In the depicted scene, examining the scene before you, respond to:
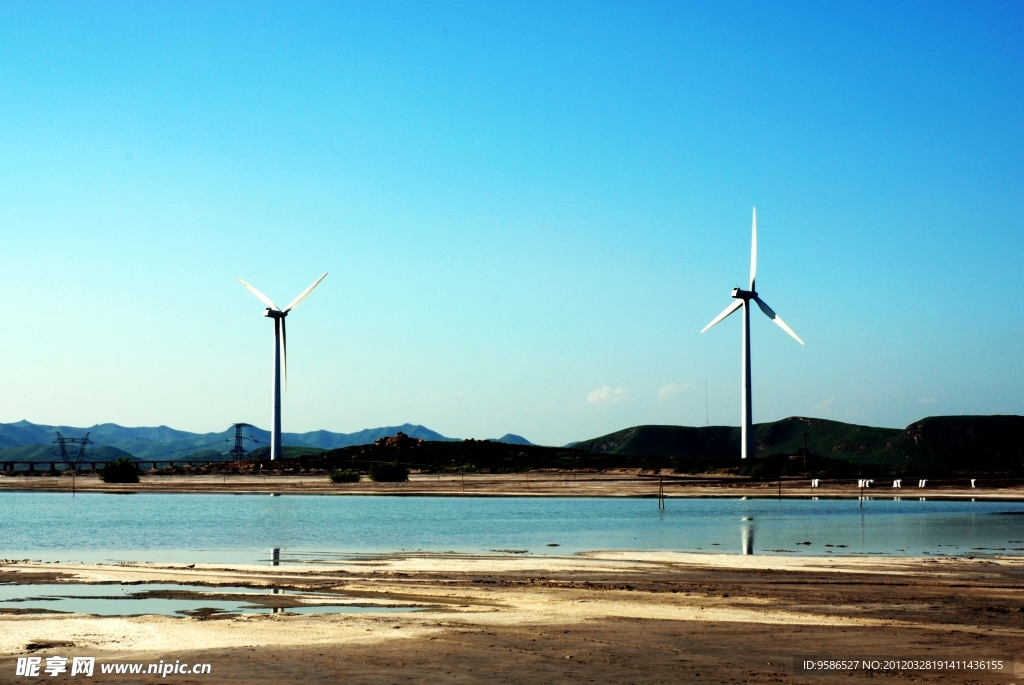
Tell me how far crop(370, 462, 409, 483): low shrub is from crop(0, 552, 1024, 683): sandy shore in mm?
74716

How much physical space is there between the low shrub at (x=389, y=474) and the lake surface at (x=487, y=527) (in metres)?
24.3

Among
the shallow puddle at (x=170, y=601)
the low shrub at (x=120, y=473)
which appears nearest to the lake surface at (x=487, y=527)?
the shallow puddle at (x=170, y=601)

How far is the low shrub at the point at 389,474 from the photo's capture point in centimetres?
10362

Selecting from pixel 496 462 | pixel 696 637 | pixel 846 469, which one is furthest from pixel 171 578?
pixel 496 462

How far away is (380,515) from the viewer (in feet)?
198

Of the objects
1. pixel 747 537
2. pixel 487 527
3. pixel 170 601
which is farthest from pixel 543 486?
pixel 170 601

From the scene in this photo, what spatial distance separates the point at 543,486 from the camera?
302ft

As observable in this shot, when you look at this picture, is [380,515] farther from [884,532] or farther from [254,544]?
[884,532]

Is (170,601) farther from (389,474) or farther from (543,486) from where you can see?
(389,474)

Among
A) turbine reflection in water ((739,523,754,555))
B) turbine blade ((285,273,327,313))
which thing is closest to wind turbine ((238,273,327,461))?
turbine blade ((285,273,327,313))

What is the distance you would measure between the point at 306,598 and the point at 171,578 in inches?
242

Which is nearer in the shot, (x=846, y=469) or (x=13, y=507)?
(x=13, y=507)

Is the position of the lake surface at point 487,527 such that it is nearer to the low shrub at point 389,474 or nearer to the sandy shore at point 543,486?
the sandy shore at point 543,486

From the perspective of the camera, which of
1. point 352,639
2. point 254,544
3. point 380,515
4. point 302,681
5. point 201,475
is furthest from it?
point 201,475
